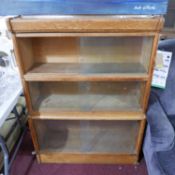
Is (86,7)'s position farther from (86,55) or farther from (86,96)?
(86,96)

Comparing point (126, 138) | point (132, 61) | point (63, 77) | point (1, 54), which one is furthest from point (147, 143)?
point (1, 54)

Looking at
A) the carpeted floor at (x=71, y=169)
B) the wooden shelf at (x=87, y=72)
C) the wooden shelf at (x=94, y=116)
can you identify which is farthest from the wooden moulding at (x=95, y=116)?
the carpeted floor at (x=71, y=169)

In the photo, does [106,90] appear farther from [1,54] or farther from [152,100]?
[1,54]

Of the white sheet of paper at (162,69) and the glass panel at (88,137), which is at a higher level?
the white sheet of paper at (162,69)

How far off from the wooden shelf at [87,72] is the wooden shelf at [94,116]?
10.9 inches

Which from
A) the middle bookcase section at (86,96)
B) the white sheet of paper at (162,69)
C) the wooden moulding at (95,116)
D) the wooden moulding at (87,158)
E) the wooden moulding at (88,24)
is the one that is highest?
the wooden moulding at (88,24)

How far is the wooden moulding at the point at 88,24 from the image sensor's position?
3.08 ft

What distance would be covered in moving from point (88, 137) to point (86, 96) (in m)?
0.37

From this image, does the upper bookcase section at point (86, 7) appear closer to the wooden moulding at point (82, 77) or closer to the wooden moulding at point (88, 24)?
the wooden moulding at point (88, 24)

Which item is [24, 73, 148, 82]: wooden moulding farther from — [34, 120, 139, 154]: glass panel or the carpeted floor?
the carpeted floor

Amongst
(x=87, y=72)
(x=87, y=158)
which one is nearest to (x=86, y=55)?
(x=87, y=72)

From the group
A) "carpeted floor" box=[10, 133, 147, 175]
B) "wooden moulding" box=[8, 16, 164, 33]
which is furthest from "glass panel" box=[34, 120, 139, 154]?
"wooden moulding" box=[8, 16, 164, 33]

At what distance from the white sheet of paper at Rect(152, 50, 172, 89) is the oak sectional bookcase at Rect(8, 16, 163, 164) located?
0.16m

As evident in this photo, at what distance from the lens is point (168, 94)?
1.40 metres
